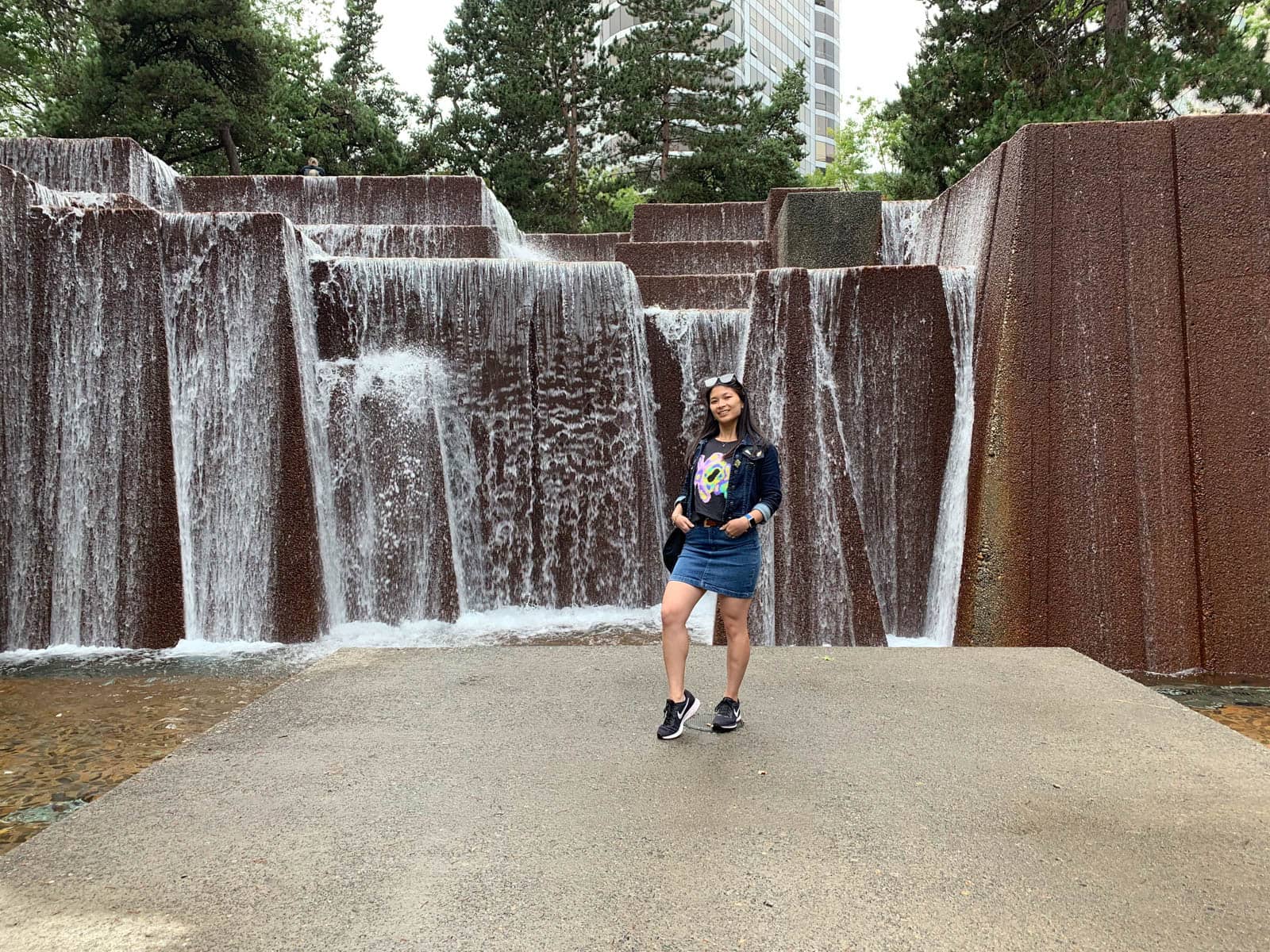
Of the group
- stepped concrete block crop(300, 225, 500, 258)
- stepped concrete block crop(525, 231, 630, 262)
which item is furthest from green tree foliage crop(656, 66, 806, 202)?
stepped concrete block crop(300, 225, 500, 258)

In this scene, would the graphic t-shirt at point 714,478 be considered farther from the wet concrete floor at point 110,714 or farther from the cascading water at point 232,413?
the cascading water at point 232,413

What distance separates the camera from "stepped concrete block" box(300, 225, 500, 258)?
11547mm

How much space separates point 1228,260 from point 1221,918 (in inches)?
232

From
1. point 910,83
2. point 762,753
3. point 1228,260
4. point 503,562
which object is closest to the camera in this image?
point 762,753

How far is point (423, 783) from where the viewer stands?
10.0ft

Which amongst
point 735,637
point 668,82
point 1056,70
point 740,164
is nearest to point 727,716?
point 735,637

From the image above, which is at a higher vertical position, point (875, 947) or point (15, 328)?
point (15, 328)

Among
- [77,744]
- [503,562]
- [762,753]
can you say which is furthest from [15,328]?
[762,753]

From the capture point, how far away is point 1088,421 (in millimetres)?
6500

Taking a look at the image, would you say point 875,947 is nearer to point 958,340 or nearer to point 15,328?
point 958,340

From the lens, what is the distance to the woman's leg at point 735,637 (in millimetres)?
3443

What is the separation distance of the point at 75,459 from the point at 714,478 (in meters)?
6.39

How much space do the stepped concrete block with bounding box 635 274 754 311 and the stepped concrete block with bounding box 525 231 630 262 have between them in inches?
163

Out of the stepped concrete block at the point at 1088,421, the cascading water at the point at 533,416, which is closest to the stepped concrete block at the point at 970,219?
the stepped concrete block at the point at 1088,421
